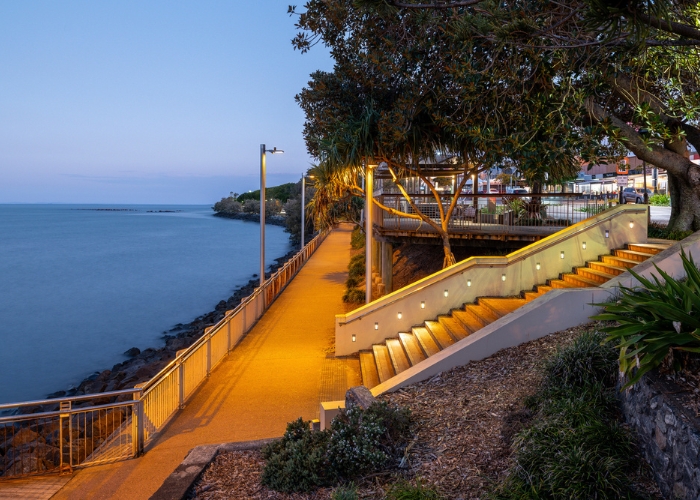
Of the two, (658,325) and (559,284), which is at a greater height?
(658,325)

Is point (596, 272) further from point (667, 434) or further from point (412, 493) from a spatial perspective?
point (412, 493)

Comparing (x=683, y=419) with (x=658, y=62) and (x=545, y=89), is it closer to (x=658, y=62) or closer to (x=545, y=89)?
(x=658, y=62)

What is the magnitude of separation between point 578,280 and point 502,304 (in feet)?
5.43

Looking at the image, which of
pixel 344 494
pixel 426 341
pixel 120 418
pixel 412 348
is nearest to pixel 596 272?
pixel 426 341

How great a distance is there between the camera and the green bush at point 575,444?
13.8 feet

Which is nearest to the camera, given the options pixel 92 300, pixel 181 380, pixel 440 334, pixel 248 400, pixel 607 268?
pixel 181 380

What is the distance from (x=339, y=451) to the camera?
5.43m

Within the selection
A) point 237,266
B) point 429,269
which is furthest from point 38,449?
point 237,266

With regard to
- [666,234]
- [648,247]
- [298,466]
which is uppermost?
[666,234]

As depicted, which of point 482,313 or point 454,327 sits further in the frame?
point 482,313

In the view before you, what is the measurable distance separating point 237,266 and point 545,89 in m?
50.8

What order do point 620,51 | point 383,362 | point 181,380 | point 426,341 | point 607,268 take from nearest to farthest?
point 620,51, point 181,380, point 426,341, point 383,362, point 607,268

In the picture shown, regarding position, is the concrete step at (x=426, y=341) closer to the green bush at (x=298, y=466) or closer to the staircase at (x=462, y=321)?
the staircase at (x=462, y=321)

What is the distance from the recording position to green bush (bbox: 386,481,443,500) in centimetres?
451
